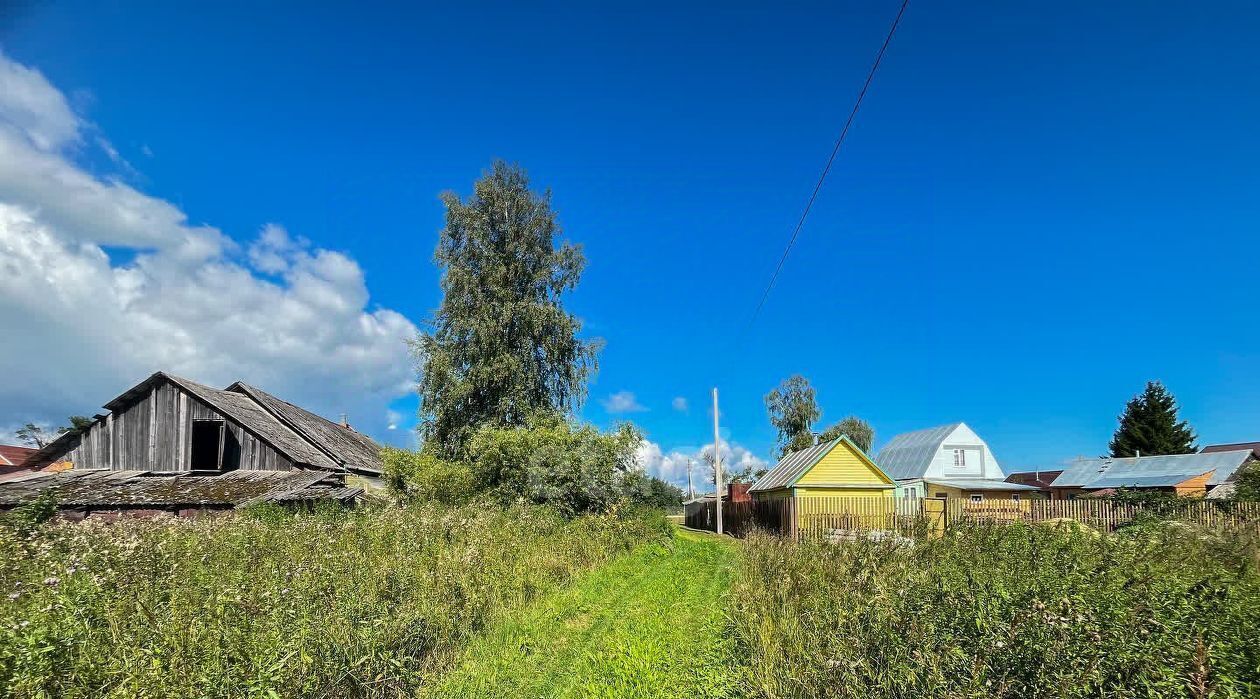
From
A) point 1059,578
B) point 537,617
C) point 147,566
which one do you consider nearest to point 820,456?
point 537,617

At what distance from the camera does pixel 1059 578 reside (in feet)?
15.9

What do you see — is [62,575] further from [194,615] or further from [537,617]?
[537,617]

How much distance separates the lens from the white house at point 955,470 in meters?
38.1

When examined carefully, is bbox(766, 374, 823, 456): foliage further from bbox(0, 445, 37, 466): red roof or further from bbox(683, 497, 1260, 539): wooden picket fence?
bbox(0, 445, 37, 466): red roof

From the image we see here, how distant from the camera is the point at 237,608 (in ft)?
16.3

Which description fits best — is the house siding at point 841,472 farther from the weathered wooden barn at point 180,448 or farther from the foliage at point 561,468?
the weathered wooden barn at point 180,448

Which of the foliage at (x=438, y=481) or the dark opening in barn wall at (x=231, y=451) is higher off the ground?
the dark opening in barn wall at (x=231, y=451)

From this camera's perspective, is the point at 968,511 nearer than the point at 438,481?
Yes

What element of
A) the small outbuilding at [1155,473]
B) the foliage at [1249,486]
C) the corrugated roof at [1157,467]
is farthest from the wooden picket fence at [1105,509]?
the corrugated roof at [1157,467]

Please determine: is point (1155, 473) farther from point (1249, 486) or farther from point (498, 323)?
point (498, 323)

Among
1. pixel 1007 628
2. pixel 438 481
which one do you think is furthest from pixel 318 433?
pixel 1007 628

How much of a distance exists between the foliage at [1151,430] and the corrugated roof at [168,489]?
178ft

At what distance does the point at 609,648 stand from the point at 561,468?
1199 cm

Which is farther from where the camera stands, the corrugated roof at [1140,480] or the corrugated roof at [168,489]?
the corrugated roof at [1140,480]
